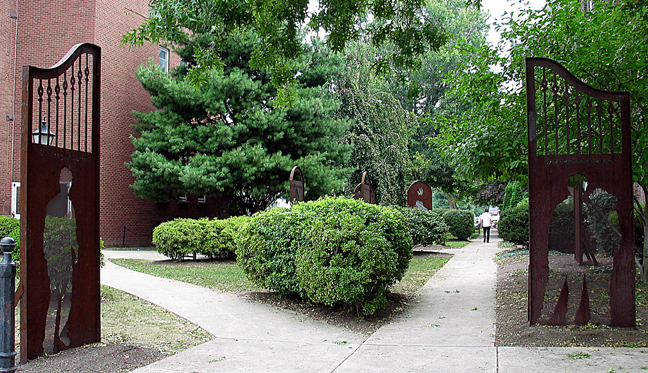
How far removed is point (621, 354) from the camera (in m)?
4.97

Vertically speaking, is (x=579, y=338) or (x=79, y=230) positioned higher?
(x=79, y=230)

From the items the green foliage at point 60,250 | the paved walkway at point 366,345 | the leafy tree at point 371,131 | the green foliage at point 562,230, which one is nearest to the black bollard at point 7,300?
the green foliage at point 60,250

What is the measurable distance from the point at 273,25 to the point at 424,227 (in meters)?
10.4

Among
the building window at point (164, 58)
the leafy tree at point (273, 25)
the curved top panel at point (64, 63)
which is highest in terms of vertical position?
A: the building window at point (164, 58)

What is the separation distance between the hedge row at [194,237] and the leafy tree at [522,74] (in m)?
7.51

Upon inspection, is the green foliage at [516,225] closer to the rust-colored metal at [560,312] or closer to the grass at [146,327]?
the rust-colored metal at [560,312]

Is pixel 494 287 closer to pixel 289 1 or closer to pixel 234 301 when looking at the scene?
pixel 234 301

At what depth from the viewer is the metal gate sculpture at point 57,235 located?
15.5ft

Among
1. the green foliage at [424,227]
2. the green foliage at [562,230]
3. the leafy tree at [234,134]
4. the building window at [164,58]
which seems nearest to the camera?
the green foliage at [562,230]

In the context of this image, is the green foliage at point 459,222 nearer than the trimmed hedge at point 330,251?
No

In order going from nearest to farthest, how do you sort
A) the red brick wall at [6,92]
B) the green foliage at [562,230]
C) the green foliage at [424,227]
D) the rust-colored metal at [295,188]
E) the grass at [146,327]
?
the grass at [146,327], the green foliage at [562,230], the rust-colored metal at [295,188], the green foliage at [424,227], the red brick wall at [6,92]

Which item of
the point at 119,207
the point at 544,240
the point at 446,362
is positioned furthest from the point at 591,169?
the point at 119,207

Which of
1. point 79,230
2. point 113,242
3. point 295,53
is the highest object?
point 295,53

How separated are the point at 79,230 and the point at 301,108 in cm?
1463
